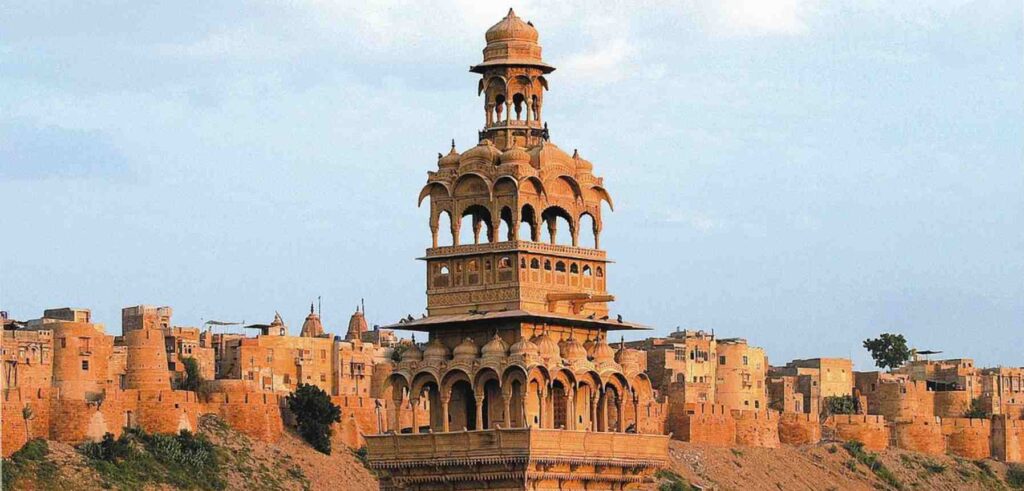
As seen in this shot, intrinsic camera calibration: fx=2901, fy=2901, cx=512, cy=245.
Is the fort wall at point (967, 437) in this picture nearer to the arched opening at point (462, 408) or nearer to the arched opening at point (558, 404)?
the arched opening at point (558, 404)

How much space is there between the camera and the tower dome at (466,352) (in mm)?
46031

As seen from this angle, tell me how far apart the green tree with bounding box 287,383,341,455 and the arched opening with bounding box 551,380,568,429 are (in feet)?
175

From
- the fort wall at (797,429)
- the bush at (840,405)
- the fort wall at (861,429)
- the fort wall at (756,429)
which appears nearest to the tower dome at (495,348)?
the fort wall at (756,429)

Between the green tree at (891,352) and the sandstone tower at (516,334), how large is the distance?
332 feet

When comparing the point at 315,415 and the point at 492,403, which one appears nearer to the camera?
the point at 492,403

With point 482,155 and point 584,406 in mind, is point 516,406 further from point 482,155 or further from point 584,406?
point 482,155

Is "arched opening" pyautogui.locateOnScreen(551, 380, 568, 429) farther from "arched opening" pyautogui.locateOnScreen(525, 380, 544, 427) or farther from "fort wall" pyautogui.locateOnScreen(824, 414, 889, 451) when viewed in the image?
"fort wall" pyautogui.locateOnScreen(824, 414, 889, 451)

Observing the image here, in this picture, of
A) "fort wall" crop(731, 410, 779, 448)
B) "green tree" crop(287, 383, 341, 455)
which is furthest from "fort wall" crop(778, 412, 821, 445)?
"green tree" crop(287, 383, 341, 455)

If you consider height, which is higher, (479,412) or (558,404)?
(558,404)

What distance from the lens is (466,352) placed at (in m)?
46.1

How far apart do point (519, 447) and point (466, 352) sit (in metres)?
1.97

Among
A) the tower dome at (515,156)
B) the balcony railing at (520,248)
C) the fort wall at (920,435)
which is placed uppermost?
the tower dome at (515,156)

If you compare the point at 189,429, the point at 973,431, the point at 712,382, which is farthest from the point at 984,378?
the point at 189,429

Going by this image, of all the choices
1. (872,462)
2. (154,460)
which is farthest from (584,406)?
(872,462)
